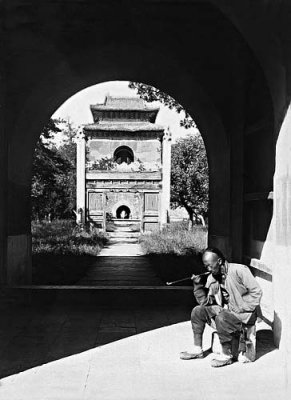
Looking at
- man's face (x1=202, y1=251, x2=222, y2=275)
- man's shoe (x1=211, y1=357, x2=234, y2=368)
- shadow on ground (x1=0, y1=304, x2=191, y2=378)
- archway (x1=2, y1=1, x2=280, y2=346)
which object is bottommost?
shadow on ground (x1=0, y1=304, x2=191, y2=378)

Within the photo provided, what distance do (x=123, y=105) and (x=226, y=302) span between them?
141ft

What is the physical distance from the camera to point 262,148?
250 inches

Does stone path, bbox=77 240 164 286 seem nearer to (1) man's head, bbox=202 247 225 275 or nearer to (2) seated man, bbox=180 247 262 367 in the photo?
(2) seated man, bbox=180 247 262 367

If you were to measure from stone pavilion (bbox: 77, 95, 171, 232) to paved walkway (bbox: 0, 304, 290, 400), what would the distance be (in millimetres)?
28158

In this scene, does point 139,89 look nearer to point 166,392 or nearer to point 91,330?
point 91,330

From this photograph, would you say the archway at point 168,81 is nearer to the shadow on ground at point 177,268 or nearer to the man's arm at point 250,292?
the man's arm at point 250,292

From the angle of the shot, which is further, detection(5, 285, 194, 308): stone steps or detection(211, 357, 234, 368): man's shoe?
detection(5, 285, 194, 308): stone steps

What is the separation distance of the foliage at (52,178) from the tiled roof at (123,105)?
253 inches

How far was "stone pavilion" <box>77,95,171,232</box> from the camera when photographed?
3669 centimetres

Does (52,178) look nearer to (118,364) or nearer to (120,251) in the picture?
(120,251)

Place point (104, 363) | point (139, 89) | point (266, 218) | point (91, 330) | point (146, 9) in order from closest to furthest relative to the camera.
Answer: point (104, 363)
point (91, 330)
point (266, 218)
point (146, 9)
point (139, 89)

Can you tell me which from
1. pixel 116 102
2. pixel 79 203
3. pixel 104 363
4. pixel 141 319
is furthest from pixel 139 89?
pixel 116 102


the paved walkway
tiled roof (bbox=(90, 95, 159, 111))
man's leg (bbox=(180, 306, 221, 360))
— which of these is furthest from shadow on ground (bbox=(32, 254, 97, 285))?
tiled roof (bbox=(90, 95, 159, 111))

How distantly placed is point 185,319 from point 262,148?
2.57 m
